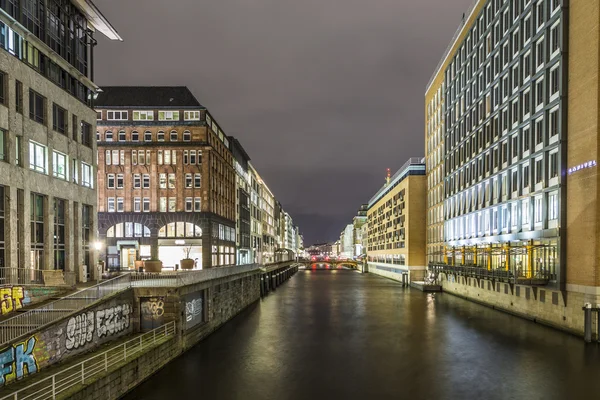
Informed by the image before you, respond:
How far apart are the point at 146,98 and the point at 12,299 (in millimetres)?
56904

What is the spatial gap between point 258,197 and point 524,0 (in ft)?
311

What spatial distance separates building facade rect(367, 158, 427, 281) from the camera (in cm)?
10294

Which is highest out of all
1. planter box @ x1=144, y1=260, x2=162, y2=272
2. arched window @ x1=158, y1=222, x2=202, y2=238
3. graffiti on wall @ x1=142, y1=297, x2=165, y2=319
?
arched window @ x1=158, y1=222, x2=202, y2=238

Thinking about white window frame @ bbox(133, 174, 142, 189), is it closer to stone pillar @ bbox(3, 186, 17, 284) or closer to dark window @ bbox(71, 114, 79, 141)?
dark window @ bbox(71, 114, 79, 141)

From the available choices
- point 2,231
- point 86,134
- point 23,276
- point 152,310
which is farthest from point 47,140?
point 152,310

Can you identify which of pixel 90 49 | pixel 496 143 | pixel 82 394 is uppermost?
pixel 90 49

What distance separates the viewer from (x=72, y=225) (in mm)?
40094

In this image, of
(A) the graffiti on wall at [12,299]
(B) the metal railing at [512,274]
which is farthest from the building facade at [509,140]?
(A) the graffiti on wall at [12,299]

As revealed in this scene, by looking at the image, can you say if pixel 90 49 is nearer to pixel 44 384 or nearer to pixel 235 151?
pixel 44 384

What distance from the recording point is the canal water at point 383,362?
26472 mm

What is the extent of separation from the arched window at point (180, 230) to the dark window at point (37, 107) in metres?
38.6

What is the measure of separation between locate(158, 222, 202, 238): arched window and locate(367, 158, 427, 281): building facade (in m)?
50.2

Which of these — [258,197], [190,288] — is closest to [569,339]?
[190,288]

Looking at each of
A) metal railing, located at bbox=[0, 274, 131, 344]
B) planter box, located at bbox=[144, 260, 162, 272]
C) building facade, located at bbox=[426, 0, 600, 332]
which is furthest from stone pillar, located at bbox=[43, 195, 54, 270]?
building facade, located at bbox=[426, 0, 600, 332]
